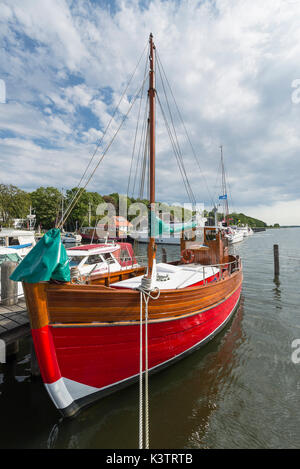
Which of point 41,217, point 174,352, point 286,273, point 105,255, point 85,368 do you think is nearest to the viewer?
point 85,368

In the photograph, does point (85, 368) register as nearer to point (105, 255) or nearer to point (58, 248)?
point (58, 248)

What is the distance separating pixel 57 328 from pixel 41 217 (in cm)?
6170

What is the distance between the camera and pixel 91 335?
3930 mm

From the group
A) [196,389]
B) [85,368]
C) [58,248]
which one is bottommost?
[196,389]

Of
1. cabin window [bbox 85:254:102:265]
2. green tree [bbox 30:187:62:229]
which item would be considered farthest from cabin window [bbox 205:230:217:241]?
green tree [bbox 30:187:62:229]

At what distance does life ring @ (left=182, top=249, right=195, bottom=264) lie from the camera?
32.5 feet

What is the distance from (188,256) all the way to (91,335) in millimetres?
6797

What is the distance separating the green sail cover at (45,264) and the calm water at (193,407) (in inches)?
116

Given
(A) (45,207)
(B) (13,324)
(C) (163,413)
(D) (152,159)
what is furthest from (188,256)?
(A) (45,207)

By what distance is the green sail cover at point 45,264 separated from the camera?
11.4 ft

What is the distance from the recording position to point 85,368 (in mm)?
4020

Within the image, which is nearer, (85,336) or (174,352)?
(85,336)

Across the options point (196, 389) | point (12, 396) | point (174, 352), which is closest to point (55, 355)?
point (12, 396)
